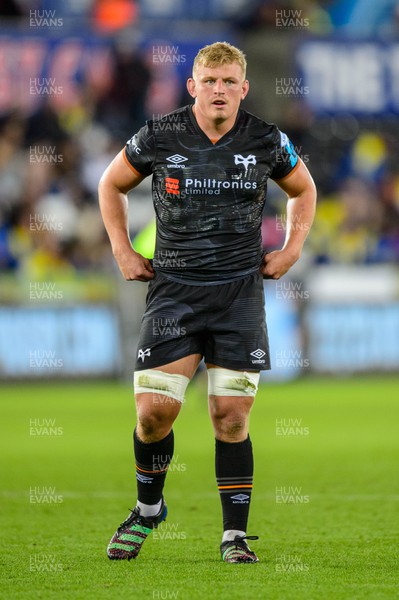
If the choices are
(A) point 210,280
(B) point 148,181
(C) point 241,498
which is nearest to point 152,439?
(C) point 241,498

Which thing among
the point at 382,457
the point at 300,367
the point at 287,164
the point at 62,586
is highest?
the point at 287,164

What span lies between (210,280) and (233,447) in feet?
2.43

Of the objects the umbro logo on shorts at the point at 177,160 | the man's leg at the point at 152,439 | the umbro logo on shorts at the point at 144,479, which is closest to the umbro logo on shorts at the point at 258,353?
the man's leg at the point at 152,439

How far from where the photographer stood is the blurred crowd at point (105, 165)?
16484 millimetres

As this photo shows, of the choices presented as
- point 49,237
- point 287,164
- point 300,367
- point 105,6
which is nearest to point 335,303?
point 300,367

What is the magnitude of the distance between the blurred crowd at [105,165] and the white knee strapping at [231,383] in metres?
9.34

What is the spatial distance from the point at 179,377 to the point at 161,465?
1.45ft

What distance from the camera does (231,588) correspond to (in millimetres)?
4613

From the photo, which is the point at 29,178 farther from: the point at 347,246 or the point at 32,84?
the point at 347,246

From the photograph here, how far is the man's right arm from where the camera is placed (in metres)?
5.41

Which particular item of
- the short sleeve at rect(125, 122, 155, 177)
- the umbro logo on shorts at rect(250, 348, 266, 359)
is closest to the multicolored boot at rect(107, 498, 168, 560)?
the umbro logo on shorts at rect(250, 348, 266, 359)

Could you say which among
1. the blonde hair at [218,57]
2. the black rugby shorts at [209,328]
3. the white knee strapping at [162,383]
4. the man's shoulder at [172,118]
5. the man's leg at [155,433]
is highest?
the blonde hair at [218,57]

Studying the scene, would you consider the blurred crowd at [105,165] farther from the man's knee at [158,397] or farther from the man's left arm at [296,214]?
the man's knee at [158,397]

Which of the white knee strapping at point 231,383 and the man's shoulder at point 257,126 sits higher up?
the man's shoulder at point 257,126
